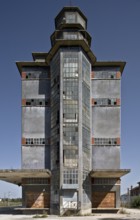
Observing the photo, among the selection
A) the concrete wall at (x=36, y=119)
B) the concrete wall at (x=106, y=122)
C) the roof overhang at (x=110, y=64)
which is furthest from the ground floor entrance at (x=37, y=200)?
the roof overhang at (x=110, y=64)

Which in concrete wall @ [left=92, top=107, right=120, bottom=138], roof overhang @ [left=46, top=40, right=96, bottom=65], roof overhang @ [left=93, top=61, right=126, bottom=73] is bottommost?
concrete wall @ [left=92, top=107, right=120, bottom=138]

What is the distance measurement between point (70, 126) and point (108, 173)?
8.29 metres

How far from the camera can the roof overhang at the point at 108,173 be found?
145 feet

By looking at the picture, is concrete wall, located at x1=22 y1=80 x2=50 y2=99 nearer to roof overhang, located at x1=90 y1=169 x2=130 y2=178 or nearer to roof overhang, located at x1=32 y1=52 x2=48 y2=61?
roof overhang, located at x1=32 y1=52 x2=48 y2=61

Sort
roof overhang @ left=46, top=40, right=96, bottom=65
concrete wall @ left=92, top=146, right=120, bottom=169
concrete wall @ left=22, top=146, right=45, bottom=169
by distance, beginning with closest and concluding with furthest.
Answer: roof overhang @ left=46, top=40, right=96, bottom=65
concrete wall @ left=22, top=146, right=45, bottom=169
concrete wall @ left=92, top=146, right=120, bottom=169

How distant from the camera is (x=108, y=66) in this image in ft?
178

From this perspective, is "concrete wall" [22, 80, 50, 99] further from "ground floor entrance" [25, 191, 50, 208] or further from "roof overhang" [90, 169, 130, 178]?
"ground floor entrance" [25, 191, 50, 208]

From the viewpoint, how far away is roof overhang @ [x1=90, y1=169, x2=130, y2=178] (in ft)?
145

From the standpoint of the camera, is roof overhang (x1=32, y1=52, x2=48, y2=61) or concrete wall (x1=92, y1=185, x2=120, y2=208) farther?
roof overhang (x1=32, y1=52, x2=48, y2=61)

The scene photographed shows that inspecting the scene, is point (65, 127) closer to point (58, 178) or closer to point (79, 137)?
point (79, 137)

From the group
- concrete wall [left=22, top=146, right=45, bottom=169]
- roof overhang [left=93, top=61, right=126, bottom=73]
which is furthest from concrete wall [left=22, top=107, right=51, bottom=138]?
roof overhang [left=93, top=61, right=126, bottom=73]

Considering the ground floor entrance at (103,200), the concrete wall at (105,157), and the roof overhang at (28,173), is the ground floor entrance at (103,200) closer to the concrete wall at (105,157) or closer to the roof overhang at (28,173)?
the concrete wall at (105,157)

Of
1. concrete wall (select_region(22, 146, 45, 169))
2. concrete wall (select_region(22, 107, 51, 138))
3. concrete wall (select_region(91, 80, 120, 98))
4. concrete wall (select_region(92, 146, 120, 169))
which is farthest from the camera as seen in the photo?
concrete wall (select_region(91, 80, 120, 98))

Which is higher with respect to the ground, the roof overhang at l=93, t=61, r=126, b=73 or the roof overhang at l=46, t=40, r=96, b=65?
the roof overhang at l=46, t=40, r=96, b=65
